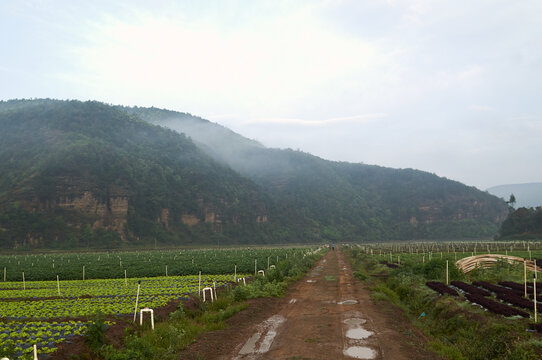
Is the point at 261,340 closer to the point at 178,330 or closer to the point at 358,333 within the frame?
the point at 178,330

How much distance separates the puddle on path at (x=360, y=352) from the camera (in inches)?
369

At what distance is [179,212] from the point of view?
129 m

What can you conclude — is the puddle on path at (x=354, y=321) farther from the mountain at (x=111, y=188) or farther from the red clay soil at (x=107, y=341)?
the mountain at (x=111, y=188)

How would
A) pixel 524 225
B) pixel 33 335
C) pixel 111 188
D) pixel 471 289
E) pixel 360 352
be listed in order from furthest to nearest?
pixel 111 188 < pixel 524 225 < pixel 471 289 < pixel 33 335 < pixel 360 352

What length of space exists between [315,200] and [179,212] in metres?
77.8

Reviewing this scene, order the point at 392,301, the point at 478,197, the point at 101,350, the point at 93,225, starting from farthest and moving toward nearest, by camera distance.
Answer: the point at 478,197, the point at 93,225, the point at 392,301, the point at 101,350

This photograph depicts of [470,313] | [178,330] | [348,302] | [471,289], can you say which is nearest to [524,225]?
[471,289]

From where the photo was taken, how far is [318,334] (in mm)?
11562

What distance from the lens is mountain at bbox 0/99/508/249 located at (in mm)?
101562

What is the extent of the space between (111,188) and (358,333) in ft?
380

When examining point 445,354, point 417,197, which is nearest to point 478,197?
point 417,197

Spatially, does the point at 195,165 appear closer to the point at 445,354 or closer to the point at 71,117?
the point at 71,117

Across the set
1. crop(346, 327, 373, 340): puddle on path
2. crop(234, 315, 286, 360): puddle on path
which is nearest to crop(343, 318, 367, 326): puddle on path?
crop(346, 327, 373, 340): puddle on path

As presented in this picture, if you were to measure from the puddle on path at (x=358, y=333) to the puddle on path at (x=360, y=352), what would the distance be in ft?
3.42
